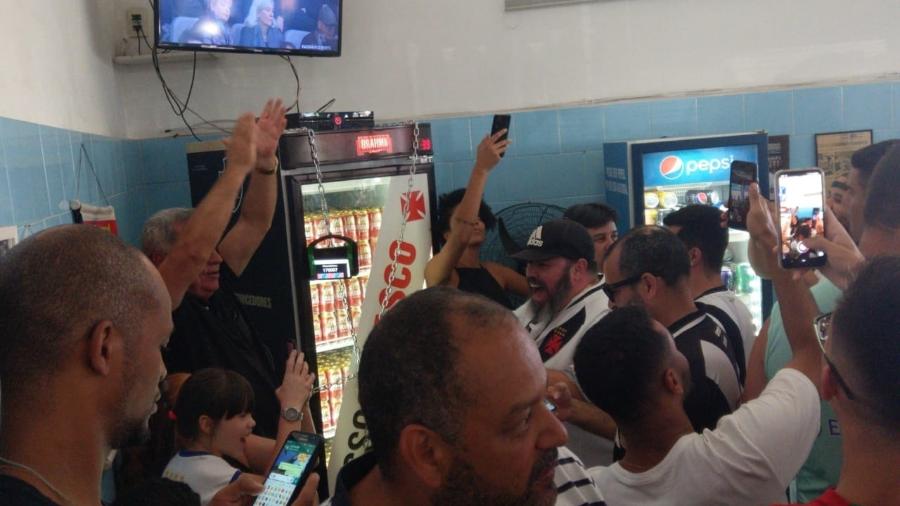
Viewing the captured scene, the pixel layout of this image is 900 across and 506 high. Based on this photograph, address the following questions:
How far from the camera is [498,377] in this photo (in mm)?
1401

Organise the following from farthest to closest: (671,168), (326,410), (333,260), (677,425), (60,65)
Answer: (671,168)
(326,410)
(333,260)
(60,65)
(677,425)

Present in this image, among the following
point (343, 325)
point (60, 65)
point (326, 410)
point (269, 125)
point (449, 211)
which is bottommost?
point (326, 410)

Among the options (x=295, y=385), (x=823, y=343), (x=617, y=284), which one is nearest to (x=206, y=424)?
(x=295, y=385)

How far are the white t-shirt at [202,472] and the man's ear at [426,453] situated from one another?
1272 millimetres

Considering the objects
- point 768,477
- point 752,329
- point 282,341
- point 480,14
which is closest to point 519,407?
point 768,477

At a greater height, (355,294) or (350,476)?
(350,476)

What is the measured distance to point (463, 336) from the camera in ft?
4.62

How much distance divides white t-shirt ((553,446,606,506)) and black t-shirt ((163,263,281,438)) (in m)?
1.59

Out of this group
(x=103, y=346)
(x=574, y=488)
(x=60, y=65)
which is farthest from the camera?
(x=60, y=65)

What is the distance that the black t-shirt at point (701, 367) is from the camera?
243 centimetres

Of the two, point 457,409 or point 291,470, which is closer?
point 457,409

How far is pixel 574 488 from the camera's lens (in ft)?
5.99

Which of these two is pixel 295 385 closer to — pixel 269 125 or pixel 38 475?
pixel 269 125

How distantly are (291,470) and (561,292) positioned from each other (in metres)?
1.64
